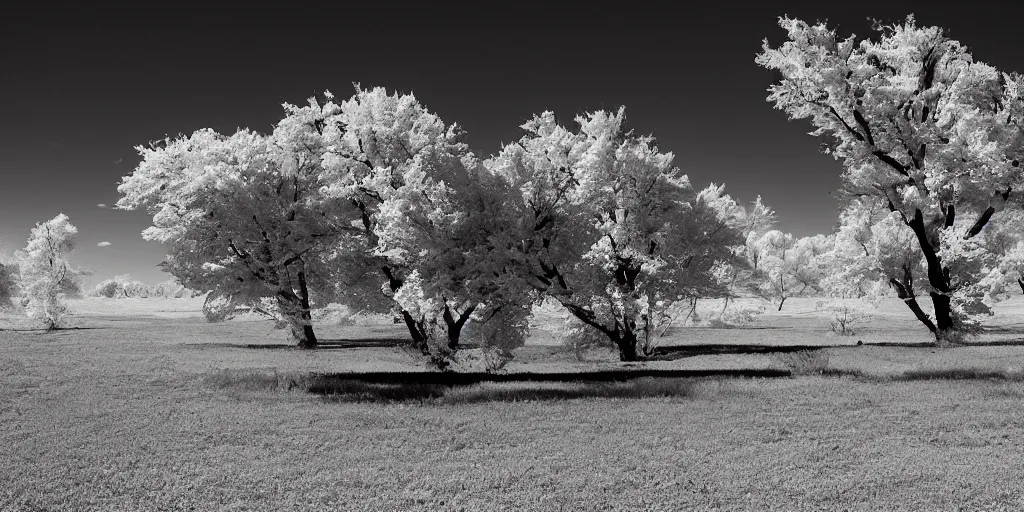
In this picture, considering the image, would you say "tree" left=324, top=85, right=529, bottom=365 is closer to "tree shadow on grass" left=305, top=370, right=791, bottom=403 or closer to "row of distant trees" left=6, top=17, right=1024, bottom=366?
"row of distant trees" left=6, top=17, right=1024, bottom=366

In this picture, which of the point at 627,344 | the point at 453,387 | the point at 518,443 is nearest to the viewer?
the point at 518,443

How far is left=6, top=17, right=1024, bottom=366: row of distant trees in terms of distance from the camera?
58.3 ft

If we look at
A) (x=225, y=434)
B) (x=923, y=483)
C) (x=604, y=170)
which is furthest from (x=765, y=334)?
(x=225, y=434)


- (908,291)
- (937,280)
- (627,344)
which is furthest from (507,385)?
(908,291)

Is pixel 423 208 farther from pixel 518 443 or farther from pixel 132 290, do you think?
pixel 132 290

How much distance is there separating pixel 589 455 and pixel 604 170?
16.0 m

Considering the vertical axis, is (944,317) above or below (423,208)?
below

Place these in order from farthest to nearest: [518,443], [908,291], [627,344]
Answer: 1. [908,291]
2. [627,344]
3. [518,443]

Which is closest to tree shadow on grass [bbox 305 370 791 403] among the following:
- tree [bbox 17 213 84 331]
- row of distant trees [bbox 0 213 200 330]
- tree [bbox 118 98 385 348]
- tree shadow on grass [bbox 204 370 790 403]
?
tree shadow on grass [bbox 204 370 790 403]

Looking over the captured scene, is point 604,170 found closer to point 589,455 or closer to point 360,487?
point 589,455

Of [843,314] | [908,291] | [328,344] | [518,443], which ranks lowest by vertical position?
[518,443]

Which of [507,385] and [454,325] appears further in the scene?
[454,325]

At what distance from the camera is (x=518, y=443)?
11289 mm

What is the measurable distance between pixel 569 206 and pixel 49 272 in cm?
5013
